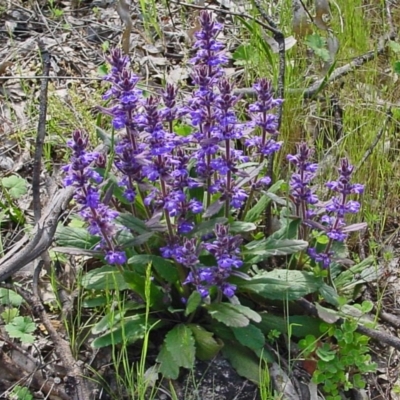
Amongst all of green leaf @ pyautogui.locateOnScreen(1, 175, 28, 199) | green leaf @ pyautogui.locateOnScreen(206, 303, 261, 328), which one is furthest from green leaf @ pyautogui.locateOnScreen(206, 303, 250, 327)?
green leaf @ pyautogui.locateOnScreen(1, 175, 28, 199)

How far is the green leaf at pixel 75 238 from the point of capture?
2.63m

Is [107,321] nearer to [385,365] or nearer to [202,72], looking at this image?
[202,72]

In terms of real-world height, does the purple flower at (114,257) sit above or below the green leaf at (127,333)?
above

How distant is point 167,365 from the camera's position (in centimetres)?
236

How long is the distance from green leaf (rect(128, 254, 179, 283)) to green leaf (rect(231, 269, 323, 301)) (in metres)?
0.24

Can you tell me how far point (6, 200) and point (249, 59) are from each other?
5.08 ft

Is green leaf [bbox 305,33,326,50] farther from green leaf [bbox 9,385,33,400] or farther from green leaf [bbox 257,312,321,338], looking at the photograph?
green leaf [bbox 9,385,33,400]

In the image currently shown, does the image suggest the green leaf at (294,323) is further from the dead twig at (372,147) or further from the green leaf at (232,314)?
the dead twig at (372,147)

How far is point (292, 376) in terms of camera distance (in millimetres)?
2506

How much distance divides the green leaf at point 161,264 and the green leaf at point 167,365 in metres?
0.27

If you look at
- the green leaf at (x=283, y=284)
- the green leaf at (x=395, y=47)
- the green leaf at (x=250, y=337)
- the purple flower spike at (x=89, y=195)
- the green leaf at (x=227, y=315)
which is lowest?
the green leaf at (x=250, y=337)

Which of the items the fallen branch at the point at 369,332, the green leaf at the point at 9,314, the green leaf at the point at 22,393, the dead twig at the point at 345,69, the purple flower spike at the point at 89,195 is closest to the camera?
the purple flower spike at the point at 89,195

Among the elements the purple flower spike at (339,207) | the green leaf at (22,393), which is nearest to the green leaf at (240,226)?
the purple flower spike at (339,207)

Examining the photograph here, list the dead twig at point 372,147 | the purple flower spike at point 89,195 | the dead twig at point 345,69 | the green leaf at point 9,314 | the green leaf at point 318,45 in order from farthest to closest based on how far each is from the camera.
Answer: the dead twig at point 345,69 < the green leaf at point 318,45 < the dead twig at point 372,147 < the green leaf at point 9,314 < the purple flower spike at point 89,195
